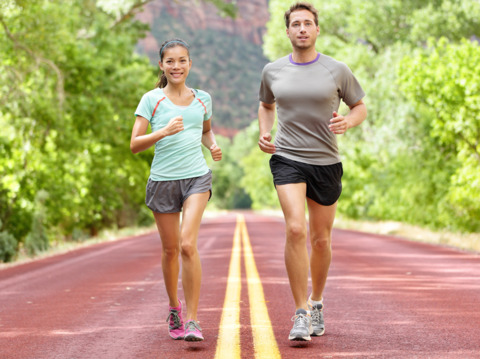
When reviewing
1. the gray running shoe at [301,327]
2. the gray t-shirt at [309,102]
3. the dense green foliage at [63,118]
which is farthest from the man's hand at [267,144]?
the dense green foliage at [63,118]

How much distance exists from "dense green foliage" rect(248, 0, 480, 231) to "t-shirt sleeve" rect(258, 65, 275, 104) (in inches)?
502

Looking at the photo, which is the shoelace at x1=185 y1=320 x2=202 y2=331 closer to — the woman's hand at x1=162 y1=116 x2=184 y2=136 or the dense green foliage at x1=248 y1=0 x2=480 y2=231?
the woman's hand at x1=162 y1=116 x2=184 y2=136

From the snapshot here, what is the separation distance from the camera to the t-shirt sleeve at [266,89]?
5.63 meters

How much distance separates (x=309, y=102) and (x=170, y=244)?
148 cm

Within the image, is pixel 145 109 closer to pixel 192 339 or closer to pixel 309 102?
pixel 309 102

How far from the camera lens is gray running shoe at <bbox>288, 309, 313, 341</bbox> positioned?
5090 millimetres

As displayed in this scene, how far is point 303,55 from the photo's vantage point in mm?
5523

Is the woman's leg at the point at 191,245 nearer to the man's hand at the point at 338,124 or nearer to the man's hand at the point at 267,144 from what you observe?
the man's hand at the point at 267,144

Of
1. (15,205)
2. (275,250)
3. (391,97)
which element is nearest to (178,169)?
(275,250)

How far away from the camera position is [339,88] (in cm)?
550

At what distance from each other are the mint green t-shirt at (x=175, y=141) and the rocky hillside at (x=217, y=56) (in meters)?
139

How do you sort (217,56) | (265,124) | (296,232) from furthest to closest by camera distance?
(217,56), (265,124), (296,232)

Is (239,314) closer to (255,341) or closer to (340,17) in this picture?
(255,341)

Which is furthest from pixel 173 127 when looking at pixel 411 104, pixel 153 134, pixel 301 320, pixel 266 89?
pixel 411 104
